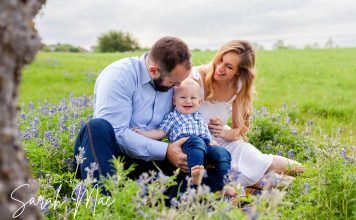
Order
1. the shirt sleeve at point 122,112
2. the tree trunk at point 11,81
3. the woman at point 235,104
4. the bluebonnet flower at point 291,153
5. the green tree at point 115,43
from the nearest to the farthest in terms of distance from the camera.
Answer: the tree trunk at point 11,81 < the shirt sleeve at point 122,112 < the woman at point 235,104 < the bluebonnet flower at point 291,153 < the green tree at point 115,43

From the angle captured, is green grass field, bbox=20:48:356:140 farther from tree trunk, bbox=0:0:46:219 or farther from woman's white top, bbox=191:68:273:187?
tree trunk, bbox=0:0:46:219

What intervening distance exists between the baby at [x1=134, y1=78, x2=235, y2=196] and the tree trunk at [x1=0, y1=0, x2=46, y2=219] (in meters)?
2.61

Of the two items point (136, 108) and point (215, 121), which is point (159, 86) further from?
point (215, 121)

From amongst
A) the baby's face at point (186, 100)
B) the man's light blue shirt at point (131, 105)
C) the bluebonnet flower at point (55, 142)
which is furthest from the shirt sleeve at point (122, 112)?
the bluebonnet flower at point (55, 142)

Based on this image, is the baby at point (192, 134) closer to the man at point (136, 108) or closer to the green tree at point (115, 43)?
the man at point (136, 108)

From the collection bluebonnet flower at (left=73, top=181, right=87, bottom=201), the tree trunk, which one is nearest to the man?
bluebonnet flower at (left=73, top=181, right=87, bottom=201)

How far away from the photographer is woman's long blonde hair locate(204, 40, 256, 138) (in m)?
5.29

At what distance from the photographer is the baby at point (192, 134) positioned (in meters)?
4.24

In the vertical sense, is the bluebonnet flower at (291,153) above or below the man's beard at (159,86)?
below

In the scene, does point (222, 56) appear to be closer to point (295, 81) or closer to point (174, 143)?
point (174, 143)

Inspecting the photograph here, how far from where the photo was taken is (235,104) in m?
5.65

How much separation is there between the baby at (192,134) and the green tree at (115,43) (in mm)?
43309

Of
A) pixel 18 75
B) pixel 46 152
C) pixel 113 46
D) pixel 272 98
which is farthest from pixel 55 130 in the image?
pixel 113 46

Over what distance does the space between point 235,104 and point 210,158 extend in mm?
1320
